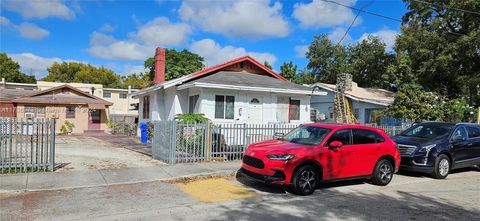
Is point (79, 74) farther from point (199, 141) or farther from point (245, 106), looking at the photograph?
point (199, 141)

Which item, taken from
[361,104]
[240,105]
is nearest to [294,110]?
[240,105]

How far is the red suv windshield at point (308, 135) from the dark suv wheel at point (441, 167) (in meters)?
4.17

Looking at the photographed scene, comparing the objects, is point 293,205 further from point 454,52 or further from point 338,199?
point 454,52

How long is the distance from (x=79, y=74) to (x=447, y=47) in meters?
65.2

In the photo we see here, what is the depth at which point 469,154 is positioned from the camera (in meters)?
12.4

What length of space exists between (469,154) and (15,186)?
1275 cm

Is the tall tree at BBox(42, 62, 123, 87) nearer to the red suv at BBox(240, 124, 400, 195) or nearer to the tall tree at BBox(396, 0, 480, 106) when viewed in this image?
the tall tree at BBox(396, 0, 480, 106)

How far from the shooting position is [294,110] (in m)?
19.1

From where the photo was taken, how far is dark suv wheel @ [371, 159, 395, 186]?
9902 millimetres

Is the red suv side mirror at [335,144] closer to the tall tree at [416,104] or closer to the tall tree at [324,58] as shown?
the tall tree at [416,104]

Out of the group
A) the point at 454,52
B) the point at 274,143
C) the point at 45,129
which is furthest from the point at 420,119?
the point at 45,129

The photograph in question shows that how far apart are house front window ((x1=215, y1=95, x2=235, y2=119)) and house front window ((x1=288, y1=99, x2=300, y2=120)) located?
3.13m

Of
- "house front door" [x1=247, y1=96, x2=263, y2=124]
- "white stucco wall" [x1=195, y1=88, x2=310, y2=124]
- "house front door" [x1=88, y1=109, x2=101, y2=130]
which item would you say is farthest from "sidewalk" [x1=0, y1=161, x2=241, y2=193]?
"house front door" [x1=88, y1=109, x2=101, y2=130]

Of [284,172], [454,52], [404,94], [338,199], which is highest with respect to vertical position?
[454,52]
